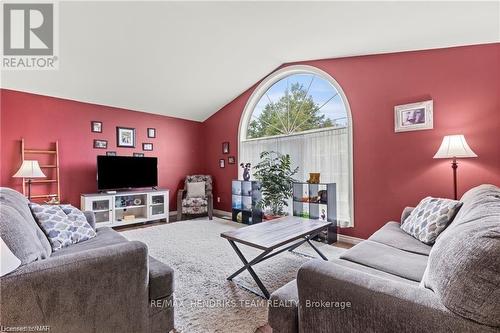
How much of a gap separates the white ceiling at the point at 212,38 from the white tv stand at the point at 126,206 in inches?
70.9

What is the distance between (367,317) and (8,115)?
5.17 meters

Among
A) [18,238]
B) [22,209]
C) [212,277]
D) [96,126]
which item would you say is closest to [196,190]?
[96,126]

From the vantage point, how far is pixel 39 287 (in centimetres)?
111

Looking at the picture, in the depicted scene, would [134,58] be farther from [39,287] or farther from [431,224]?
[431,224]

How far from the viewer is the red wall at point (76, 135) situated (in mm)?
3688

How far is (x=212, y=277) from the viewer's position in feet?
7.91

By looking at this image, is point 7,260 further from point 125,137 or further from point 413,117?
point 125,137

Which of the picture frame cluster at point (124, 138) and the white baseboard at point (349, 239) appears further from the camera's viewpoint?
the picture frame cluster at point (124, 138)

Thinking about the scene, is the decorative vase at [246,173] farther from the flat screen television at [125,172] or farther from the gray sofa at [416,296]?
the gray sofa at [416,296]

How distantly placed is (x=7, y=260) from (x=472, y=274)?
6.23 feet

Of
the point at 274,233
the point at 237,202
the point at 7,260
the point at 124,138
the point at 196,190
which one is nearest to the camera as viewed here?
the point at 7,260

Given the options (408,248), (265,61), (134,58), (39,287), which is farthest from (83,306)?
(265,61)

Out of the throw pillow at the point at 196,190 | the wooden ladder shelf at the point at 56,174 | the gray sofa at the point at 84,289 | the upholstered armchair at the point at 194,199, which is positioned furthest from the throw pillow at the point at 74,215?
the throw pillow at the point at 196,190

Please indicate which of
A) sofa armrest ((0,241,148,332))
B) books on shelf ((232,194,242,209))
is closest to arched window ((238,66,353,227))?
books on shelf ((232,194,242,209))
